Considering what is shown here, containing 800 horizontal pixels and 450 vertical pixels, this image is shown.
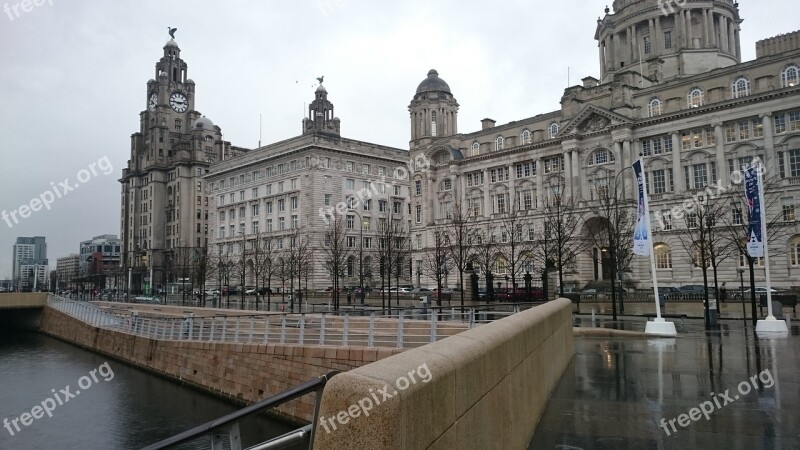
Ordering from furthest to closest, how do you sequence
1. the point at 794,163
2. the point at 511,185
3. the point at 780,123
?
the point at 511,185, the point at 780,123, the point at 794,163

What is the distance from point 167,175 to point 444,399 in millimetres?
142036

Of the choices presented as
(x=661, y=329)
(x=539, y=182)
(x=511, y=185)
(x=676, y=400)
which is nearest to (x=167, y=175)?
(x=511, y=185)

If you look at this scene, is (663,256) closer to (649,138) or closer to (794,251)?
(794,251)

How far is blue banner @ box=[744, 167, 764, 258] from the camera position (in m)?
23.8

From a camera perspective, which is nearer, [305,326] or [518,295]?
[305,326]

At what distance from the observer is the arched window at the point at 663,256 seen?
202ft

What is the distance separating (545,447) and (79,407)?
22.5 metres

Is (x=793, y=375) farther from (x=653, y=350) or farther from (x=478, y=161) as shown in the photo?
(x=478, y=161)

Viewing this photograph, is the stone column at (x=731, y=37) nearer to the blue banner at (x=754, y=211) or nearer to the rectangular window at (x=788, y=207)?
the rectangular window at (x=788, y=207)

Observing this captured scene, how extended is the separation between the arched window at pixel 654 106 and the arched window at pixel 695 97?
297 cm

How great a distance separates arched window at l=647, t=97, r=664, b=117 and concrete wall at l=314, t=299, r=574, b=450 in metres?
65.9

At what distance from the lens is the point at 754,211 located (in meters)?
24.1

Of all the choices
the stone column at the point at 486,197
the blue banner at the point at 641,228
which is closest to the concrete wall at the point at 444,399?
the blue banner at the point at 641,228

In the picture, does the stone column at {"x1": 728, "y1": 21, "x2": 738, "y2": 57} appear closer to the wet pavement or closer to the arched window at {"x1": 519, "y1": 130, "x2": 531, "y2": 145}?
the arched window at {"x1": 519, "y1": 130, "x2": 531, "y2": 145}
